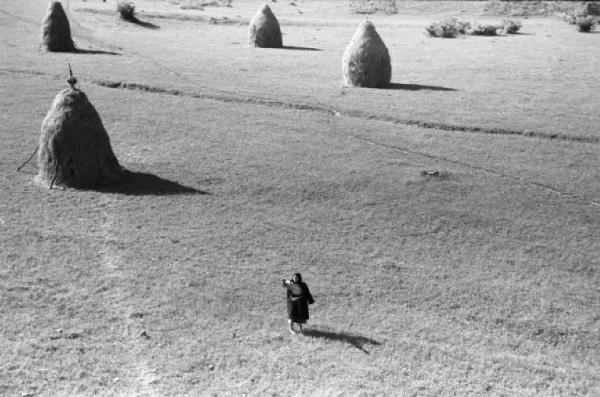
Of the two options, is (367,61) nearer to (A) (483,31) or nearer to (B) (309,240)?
(B) (309,240)

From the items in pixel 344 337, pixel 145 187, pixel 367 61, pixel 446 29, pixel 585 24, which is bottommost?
pixel 344 337

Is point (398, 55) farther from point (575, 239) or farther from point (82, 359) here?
point (82, 359)

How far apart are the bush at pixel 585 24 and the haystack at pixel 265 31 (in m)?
18.8

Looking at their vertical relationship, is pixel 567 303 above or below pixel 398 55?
below

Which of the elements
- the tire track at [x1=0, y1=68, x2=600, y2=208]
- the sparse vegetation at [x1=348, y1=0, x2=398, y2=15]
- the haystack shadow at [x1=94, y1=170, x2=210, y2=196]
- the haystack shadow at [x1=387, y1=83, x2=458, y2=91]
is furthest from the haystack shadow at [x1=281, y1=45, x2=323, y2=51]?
the haystack shadow at [x1=94, y1=170, x2=210, y2=196]

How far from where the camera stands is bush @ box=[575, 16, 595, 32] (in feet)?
149

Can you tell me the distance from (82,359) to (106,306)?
165 centimetres

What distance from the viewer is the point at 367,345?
12.2 metres

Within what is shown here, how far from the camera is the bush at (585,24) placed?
45.5 metres

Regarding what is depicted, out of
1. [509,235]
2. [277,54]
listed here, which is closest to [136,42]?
[277,54]

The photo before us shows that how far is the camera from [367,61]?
28.4 m

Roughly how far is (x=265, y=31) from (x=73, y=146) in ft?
72.5

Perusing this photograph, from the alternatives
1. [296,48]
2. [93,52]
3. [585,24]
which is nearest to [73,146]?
[93,52]

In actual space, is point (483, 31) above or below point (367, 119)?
above
